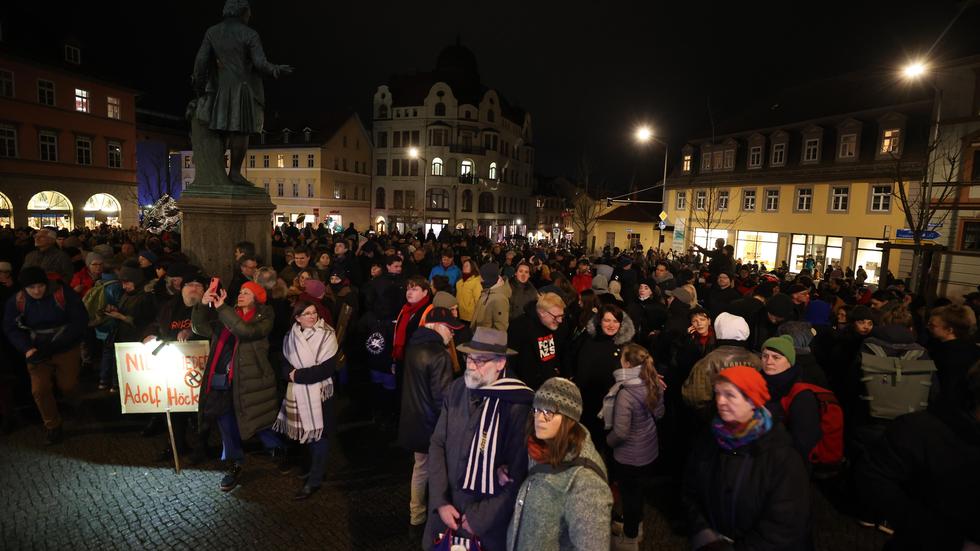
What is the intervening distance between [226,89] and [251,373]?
6.16 meters

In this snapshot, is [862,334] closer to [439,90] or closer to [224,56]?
[224,56]

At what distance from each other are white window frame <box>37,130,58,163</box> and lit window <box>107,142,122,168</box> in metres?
3.67

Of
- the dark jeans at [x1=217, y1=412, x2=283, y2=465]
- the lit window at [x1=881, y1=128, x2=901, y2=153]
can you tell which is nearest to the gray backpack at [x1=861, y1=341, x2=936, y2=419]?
the dark jeans at [x1=217, y1=412, x2=283, y2=465]

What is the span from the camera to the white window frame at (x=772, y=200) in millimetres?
30891

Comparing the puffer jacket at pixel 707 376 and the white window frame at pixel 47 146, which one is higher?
the white window frame at pixel 47 146

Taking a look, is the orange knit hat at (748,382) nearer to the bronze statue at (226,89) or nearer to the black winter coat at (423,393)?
the black winter coat at (423,393)

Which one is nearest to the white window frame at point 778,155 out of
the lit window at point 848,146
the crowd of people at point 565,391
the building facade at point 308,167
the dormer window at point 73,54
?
the lit window at point 848,146

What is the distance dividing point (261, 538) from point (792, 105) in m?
38.1

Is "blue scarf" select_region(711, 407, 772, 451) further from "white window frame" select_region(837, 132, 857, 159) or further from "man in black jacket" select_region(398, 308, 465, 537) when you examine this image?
"white window frame" select_region(837, 132, 857, 159)

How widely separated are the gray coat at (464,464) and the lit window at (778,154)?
109 ft

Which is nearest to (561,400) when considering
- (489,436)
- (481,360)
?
(489,436)

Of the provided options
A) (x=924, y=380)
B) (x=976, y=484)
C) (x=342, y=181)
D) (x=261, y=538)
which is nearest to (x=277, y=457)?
(x=261, y=538)

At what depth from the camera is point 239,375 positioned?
16.9 ft

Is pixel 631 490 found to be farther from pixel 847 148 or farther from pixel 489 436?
pixel 847 148
